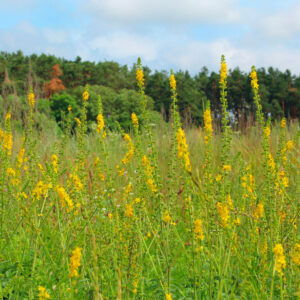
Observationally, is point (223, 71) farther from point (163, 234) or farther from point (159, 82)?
point (159, 82)

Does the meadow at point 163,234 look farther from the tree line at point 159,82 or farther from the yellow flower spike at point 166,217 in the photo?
the tree line at point 159,82

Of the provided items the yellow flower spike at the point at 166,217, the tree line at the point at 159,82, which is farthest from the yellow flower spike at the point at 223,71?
the tree line at the point at 159,82

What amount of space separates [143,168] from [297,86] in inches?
1220

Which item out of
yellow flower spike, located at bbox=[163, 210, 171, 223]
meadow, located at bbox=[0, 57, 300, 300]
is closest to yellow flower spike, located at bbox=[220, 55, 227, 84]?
meadow, located at bbox=[0, 57, 300, 300]

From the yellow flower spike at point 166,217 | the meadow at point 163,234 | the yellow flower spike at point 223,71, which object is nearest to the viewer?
the meadow at point 163,234

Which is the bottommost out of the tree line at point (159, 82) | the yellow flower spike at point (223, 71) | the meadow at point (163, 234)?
the meadow at point (163, 234)

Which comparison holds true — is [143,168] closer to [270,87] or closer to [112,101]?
[112,101]

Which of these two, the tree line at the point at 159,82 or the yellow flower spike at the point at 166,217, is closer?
the yellow flower spike at the point at 166,217

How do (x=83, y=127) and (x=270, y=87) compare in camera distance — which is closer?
(x=83, y=127)

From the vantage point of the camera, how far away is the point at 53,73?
31906mm

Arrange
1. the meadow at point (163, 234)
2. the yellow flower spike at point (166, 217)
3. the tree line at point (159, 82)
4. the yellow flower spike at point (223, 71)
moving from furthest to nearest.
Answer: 1. the tree line at point (159, 82)
2. the yellow flower spike at point (223, 71)
3. the yellow flower spike at point (166, 217)
4. the meadow at point (163, 234)

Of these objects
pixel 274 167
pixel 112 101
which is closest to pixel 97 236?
pixel 274 167

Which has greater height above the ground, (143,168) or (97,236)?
(143,168)

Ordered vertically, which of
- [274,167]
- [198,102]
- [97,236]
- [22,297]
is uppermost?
[198,102]
